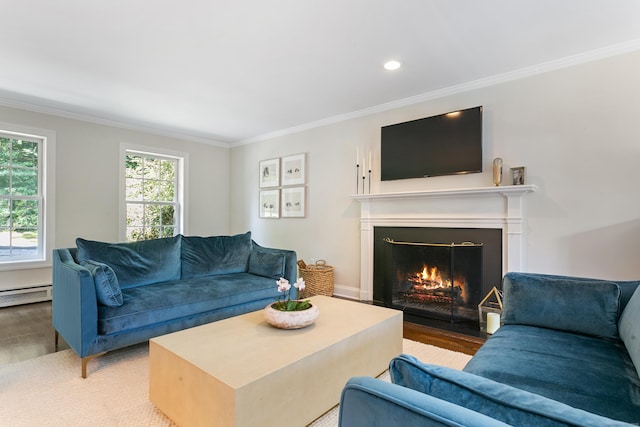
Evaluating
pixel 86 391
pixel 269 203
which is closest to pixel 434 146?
pixel 269 203

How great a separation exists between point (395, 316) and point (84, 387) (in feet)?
6.56

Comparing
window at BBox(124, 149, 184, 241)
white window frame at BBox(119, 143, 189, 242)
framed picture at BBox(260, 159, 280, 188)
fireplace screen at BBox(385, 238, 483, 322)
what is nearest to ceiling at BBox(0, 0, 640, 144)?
white window frame at BBox(119, 143, 189, 242)

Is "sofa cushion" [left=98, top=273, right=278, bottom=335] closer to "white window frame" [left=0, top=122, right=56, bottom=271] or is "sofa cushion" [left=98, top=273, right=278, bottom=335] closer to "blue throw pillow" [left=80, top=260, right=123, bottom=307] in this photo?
"blue throw pillow" [left=80, top=260, right=123, bottom=307]

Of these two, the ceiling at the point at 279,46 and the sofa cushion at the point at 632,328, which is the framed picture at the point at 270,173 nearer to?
the ceiling at the point at 279,46

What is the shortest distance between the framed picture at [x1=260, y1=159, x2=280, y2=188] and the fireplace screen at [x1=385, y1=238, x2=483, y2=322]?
2194 mm

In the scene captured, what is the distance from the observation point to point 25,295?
4.05 meters

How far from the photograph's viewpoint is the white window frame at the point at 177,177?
485cm

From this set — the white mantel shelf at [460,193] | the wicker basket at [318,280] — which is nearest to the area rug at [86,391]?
the white mantel shelf at [460,193]

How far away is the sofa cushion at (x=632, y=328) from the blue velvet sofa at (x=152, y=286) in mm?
2582

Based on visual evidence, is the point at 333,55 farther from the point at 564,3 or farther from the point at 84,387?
the point at 84,387

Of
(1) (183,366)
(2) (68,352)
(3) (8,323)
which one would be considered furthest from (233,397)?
(3) (8,323)

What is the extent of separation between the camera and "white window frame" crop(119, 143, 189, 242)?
4848 mm

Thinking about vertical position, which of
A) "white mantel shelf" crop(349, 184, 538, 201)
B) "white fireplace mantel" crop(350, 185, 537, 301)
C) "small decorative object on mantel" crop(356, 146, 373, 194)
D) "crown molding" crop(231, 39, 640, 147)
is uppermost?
"crown molding" crop(231, 39, 640, 147)

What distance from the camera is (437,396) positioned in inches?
27.0
